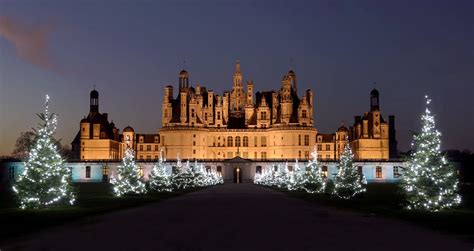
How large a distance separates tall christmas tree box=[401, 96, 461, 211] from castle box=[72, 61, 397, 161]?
Result: 299 feet

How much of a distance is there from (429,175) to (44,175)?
1706 cm

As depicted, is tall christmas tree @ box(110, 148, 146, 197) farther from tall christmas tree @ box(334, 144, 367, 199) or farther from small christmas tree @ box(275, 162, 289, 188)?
small christmas tree @ box(275, 162, 289, 188)

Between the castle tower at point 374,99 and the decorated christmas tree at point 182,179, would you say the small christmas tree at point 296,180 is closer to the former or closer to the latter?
the decorated christmas tree at point 182,179

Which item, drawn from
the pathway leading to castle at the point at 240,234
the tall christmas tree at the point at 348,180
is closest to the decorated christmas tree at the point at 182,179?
the tall christmas tree at the point at 348,180

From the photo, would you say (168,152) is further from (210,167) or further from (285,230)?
(285,230)

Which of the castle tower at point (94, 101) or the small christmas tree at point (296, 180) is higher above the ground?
the castle tower at point (94, 101)

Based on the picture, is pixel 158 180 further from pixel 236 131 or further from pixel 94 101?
pixel 94 101

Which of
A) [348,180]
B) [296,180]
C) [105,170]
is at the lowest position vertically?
[296,180]

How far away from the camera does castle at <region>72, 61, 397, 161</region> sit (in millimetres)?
124062

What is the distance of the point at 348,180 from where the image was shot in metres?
43.0

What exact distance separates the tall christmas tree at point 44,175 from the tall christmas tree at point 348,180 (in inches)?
769

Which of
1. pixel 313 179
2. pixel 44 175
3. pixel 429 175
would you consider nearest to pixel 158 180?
pixel 313 179

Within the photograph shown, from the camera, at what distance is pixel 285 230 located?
20.8 metres

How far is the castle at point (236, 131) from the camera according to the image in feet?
407
